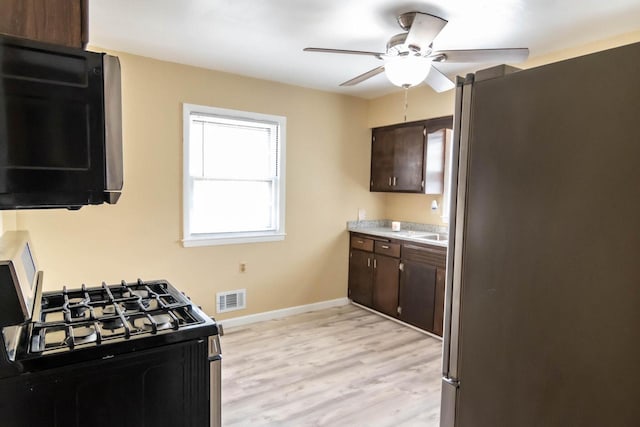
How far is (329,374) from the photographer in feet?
9.46

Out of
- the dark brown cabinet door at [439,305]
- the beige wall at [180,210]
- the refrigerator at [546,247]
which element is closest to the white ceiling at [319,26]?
the beige wall at [180,210]

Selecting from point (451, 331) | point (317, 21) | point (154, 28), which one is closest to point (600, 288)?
point (451, 331)

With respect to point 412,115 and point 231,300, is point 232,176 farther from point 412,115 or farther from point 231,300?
point 412,115

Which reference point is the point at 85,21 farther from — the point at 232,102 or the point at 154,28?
the point at 232,102

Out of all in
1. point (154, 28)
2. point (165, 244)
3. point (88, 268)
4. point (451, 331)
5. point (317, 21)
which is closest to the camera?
point (451, 331)

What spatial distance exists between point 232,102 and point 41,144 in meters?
2.85

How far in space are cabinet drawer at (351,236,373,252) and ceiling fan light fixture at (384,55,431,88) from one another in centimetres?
225

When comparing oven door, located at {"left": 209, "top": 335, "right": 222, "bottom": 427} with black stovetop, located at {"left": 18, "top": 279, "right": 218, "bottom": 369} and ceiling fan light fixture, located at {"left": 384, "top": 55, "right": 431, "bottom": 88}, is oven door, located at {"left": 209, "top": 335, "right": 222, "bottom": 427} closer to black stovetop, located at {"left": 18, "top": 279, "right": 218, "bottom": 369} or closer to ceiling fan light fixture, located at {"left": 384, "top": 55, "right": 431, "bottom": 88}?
black stovetop, located at {"left": 18, "top": 279, "right": 218, "bottom": 369}

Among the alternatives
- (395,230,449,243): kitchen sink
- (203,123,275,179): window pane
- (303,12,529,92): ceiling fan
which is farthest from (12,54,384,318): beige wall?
(303,12,529,92): ceiling fan

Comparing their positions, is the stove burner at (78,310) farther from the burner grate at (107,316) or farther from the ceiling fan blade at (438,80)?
the ceiling fan blade at (438,80)

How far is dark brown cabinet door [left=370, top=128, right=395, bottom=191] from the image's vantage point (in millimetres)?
4379

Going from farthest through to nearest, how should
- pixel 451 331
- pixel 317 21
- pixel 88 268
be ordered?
pixel 88 268 → pixel 317 21 → pixel 451 331

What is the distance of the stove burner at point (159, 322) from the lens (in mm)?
1378

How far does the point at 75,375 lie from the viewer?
118 cm
